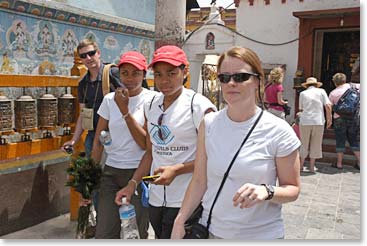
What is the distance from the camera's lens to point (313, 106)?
21.9ft

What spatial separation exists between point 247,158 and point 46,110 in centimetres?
253

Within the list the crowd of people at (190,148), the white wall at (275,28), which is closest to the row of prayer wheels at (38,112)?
the crowd of people at (190,148)

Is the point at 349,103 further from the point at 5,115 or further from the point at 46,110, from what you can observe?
the point at 5,115

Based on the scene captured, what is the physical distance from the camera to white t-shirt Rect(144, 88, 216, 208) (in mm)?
2234

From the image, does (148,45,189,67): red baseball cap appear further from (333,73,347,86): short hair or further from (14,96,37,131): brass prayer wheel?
(333,73,347,86): short hair

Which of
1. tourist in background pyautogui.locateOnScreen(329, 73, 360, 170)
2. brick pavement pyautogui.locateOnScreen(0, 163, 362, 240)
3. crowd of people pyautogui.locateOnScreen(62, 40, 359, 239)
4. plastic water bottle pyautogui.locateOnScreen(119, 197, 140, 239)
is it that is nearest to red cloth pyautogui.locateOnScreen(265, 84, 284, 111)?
tourist in background pyautogui.locateOnScreen(329, 73, 360, 170)

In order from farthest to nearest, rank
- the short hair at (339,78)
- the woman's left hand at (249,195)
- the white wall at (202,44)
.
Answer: the white wall at (202,44) → the short hair at (339,78) → the woman's left hand at (249,195)

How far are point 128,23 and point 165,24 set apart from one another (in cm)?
231

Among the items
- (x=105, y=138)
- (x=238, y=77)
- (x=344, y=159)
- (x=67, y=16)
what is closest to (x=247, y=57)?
(x=238, y=77)

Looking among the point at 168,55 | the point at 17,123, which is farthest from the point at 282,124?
the point at 17,123

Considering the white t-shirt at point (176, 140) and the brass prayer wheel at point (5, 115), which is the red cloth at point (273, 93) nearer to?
the brass prayer wheel at point (5, 115)

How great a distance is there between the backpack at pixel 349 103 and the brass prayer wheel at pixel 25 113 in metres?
5.12

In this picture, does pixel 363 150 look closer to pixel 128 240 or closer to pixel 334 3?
pixel 128 240

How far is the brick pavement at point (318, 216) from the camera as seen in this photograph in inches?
148
